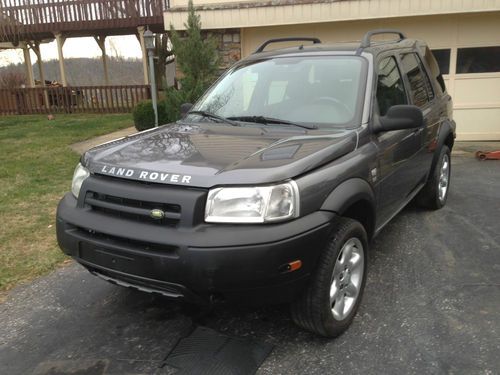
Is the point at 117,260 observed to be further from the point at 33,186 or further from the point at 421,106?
the point at 33,186

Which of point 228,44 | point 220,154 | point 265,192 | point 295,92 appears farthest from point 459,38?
point 265,192

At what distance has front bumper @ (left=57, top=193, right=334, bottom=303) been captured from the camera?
8.04 ft

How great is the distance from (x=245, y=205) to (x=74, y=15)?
19.0 metres

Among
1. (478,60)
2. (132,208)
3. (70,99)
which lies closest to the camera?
(132,208)

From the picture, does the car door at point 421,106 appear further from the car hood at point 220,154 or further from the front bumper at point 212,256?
the front bumper at point 212,256

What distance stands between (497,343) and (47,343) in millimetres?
2803

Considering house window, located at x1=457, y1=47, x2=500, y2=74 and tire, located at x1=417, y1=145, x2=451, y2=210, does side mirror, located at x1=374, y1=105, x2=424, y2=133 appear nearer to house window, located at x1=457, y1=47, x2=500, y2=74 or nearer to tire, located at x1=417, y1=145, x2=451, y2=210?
tire, located at x1=417, y1=145, x2=451, y2=210

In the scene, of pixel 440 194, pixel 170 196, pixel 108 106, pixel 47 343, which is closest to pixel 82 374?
pixel 47 343

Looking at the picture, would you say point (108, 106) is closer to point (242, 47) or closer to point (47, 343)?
point (242, 47)

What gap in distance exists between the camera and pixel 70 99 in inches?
699

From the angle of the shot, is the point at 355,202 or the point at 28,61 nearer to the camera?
the point at 355,202

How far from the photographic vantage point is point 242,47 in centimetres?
1009

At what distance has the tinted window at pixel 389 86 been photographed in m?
3.75

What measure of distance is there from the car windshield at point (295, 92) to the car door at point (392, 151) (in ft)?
0.74
